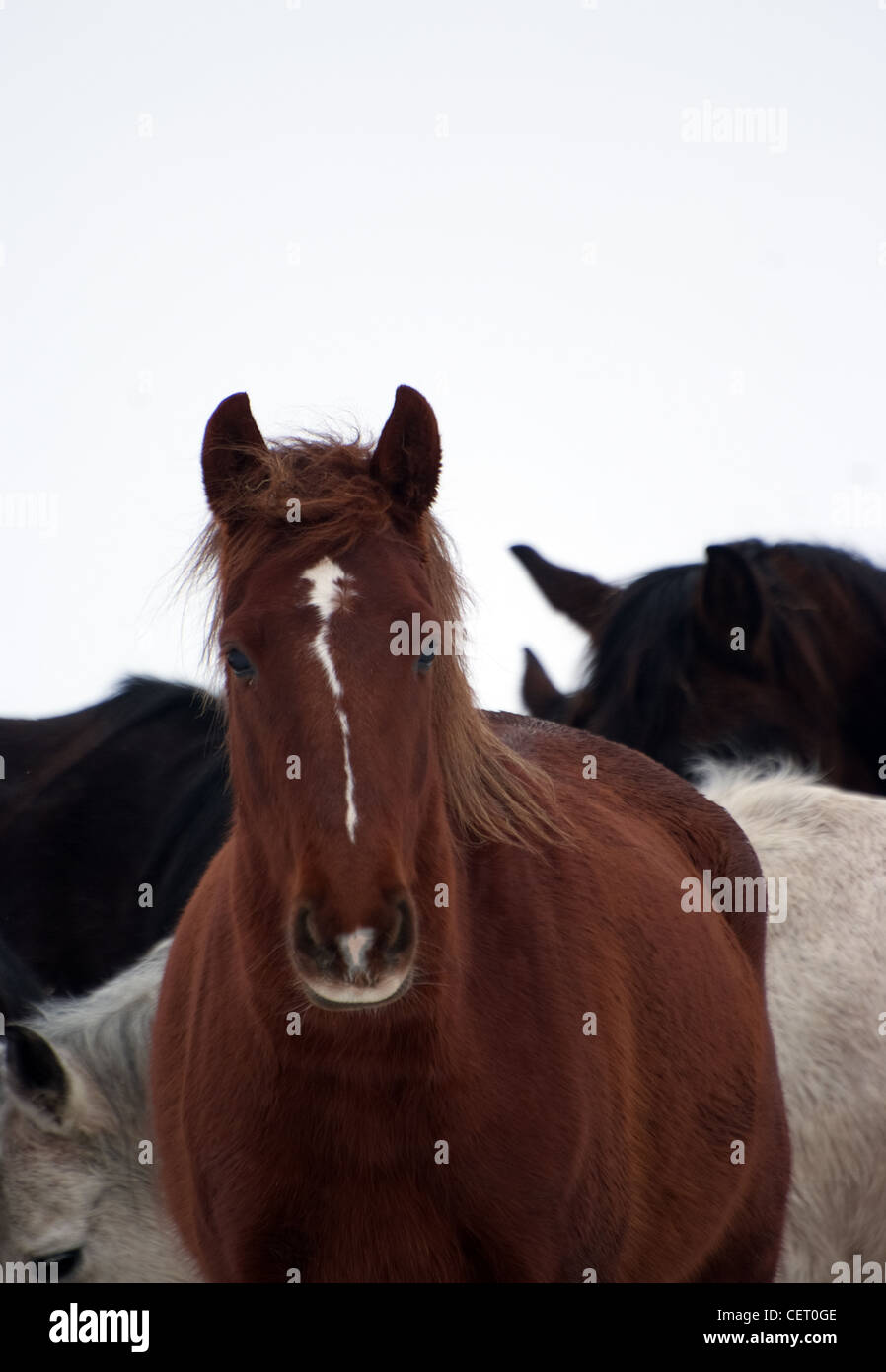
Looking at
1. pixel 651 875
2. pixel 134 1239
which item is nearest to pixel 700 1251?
pixel 651 875

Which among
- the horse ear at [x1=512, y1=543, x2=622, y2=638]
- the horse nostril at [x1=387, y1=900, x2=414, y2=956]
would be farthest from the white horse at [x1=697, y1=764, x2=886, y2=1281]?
the horse nostril at [x1=387, y1=900, x2=414, y2=956]

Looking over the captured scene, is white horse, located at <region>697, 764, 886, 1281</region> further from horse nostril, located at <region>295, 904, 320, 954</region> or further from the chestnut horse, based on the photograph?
horse nostril, located at <region>295, 904, 320, 954</region>

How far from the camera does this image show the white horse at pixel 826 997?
4660 mm

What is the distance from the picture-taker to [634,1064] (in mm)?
3230

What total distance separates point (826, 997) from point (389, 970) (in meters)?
2.84

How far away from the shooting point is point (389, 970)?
8.09ft

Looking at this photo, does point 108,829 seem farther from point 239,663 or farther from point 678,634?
Result: point 239,663

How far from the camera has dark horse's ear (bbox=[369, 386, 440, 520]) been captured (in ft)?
9.68

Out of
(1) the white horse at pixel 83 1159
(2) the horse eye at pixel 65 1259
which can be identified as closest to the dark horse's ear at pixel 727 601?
(1) the white horse at pixel 83 1159

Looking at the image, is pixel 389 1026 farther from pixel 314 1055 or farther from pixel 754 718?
pixel 754 718

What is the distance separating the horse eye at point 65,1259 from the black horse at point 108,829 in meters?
1.71

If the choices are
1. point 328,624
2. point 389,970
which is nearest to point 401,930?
point 389,970

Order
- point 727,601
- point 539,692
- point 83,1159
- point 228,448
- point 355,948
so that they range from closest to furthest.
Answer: point 355,948, point 228,448, point 83,1159, point 727,601, point 539,692
